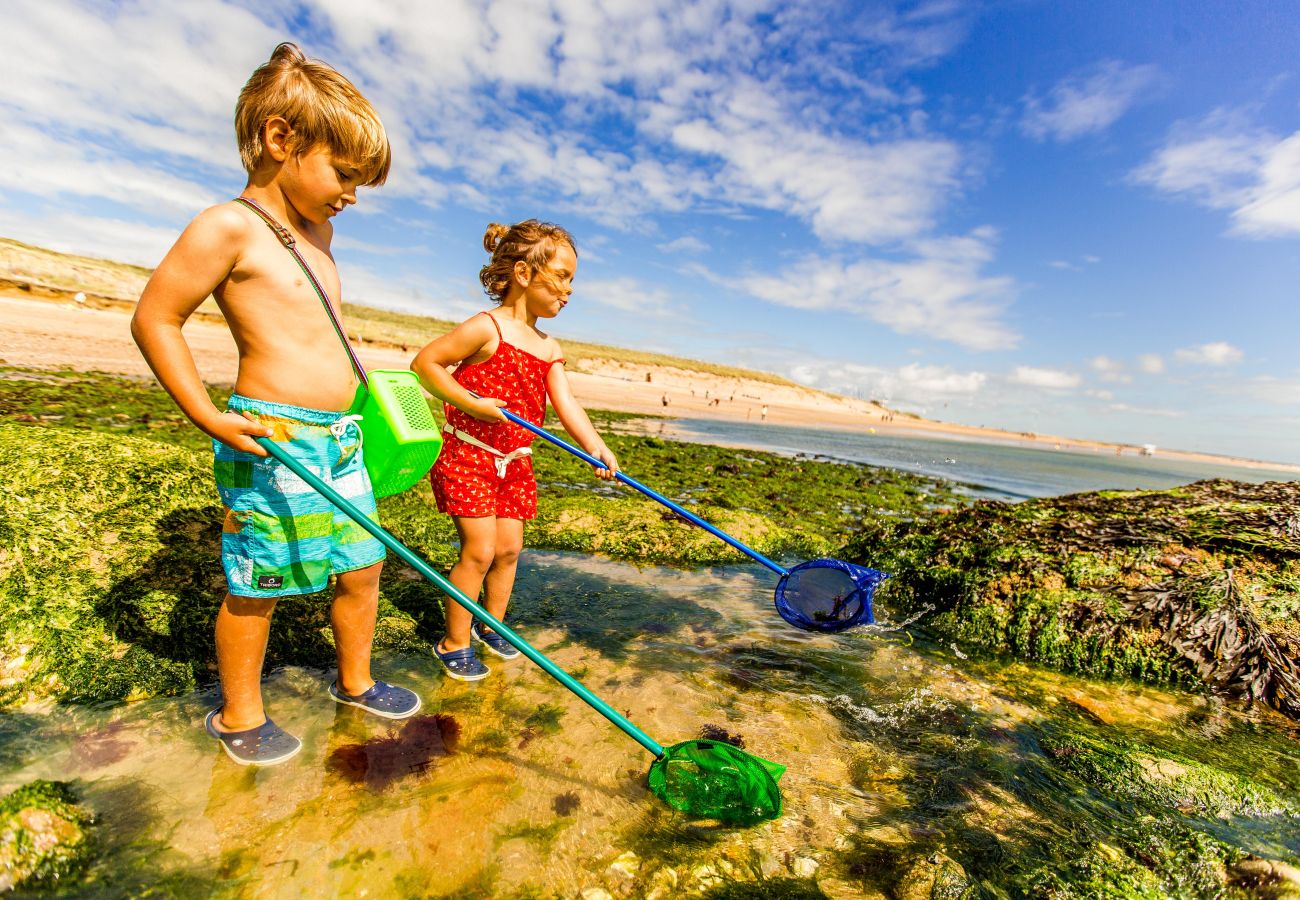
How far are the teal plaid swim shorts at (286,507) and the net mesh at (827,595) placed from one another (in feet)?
9.38

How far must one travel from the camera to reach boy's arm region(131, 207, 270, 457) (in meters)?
2.00

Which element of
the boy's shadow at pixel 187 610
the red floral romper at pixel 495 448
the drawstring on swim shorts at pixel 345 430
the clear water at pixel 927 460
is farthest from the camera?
the clear water at pixel 927 460

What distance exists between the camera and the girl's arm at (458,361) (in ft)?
10.9

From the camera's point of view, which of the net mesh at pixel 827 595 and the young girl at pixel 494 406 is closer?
the young girl at pixel 494 406

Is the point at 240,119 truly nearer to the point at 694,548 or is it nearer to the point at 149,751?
the point at 149,751

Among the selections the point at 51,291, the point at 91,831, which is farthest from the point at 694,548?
the point at 51,291

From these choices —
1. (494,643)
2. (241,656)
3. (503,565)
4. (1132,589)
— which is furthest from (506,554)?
(1132,589)

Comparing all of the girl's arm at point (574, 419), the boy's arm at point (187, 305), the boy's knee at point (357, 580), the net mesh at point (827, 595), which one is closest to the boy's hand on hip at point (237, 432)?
the boy's arm at point (187, 305)

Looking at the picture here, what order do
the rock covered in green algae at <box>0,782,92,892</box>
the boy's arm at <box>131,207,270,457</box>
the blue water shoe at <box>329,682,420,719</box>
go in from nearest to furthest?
the rock covered in green algae at <box>0,782,92,892</box>
the boy's arm at <box>131,207,270,457</box>
the blue water shoe at <box>329,682,420,719</box>

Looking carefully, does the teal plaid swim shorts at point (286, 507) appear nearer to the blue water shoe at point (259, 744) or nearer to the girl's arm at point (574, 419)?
the blue water shoe at point (259, 744)

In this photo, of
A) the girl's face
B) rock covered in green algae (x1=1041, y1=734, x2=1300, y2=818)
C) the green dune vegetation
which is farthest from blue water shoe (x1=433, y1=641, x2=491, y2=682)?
rock covered in green algae (x1=1041, y1=734, x2=1300, y2=818)

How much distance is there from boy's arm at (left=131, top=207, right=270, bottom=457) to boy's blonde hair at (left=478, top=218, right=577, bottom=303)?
159 centimetres

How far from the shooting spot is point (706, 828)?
90.4 inches

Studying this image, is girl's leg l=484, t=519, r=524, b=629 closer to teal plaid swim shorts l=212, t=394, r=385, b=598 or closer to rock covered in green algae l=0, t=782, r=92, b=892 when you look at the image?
teal plaid swim shorts l=212, t=394, r=385, b=598
